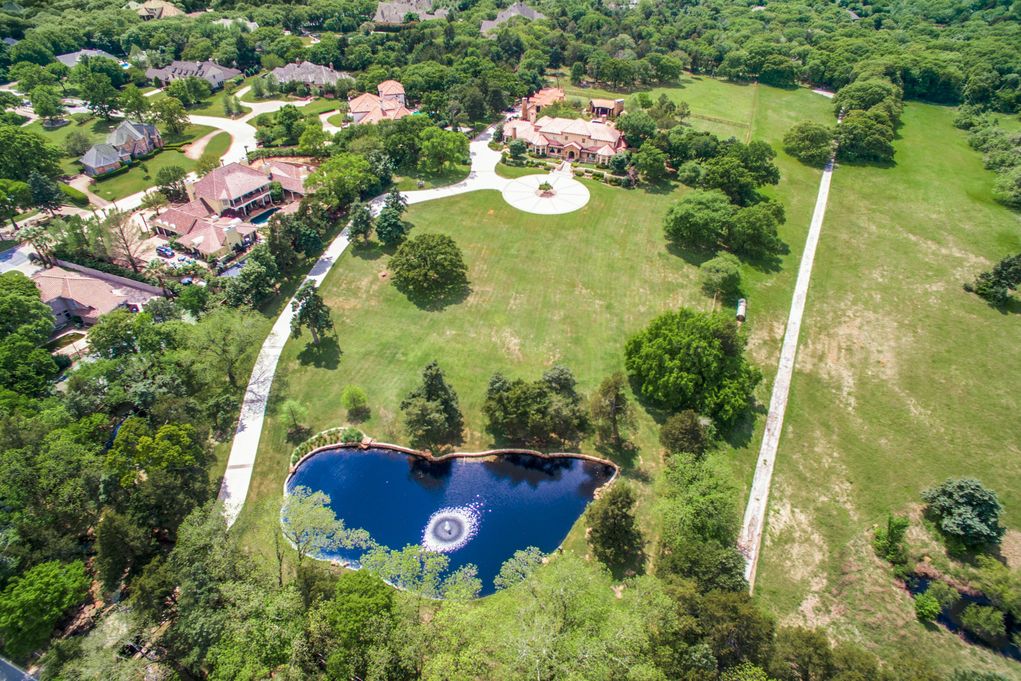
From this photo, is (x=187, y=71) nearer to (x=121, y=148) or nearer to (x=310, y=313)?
(x=121, y=148)

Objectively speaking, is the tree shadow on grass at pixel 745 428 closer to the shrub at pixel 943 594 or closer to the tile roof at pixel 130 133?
the shrub at pixel 943 594

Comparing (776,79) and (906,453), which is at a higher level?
(776,79)

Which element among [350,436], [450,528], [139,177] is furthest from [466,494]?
[139,177]

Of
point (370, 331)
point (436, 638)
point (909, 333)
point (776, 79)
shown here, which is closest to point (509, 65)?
point (776, 79)

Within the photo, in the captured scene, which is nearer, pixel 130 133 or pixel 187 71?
pixel 130 133

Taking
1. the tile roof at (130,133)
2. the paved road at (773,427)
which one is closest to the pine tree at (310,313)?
the paved road at (773,427)

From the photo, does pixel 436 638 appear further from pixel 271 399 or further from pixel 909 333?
pixel 909 333

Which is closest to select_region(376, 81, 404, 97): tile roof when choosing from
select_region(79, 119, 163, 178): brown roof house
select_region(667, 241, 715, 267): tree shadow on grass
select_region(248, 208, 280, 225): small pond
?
select_region(79, 119, 163, 178): brown roof house
